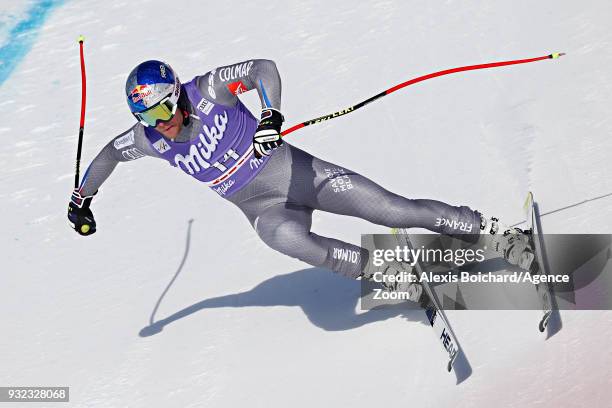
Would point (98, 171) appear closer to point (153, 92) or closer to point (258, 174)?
point (153, 92)

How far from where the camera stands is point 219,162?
200 inches

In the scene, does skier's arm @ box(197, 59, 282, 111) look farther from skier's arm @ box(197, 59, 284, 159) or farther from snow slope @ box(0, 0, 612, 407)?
snow slope @ box(0, 0, 612, 407)

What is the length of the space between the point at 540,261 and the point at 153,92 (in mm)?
2546

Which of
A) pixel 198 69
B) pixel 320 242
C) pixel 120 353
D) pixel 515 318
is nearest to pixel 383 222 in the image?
pixel 320 242

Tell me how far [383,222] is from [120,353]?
Result: 1.94 metres

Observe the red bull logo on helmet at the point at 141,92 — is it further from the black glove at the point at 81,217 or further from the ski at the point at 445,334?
the ski at the point at 445,334

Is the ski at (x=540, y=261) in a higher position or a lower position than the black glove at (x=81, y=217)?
lower

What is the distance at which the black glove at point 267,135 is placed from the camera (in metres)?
4.61

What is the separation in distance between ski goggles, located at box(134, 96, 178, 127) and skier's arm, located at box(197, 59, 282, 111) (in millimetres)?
277

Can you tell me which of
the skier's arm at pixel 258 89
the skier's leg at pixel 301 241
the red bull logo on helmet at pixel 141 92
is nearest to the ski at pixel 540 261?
the skier's leg at pixel 301 241

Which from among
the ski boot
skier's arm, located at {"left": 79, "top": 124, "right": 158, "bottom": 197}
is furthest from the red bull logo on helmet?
the ski boot

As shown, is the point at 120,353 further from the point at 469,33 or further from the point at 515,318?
the point at 469,33

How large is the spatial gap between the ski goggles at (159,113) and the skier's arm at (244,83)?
0.28m

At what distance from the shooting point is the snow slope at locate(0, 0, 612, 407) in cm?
512
